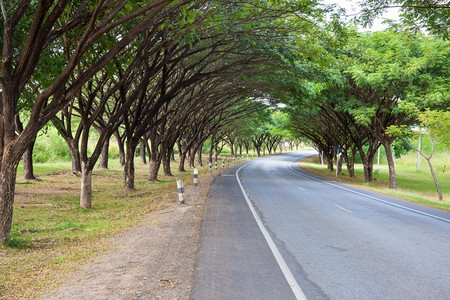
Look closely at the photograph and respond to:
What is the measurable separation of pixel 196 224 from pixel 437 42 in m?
18.9

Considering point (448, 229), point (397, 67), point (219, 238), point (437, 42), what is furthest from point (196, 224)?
point (437, 42)

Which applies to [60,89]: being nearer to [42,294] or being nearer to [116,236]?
[116,236]

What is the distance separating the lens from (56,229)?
988 cm

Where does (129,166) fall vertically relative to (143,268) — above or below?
above

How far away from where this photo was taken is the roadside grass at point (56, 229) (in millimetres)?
6031

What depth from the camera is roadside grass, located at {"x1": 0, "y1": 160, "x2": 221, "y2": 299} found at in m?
6.03

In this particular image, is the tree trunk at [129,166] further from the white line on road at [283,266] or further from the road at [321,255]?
the white line on road at [283,266]

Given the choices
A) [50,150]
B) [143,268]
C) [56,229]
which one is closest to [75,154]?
[56,229]

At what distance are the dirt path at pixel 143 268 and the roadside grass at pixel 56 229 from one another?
37cm

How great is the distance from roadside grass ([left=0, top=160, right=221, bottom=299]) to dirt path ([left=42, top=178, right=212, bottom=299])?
37 centimetres

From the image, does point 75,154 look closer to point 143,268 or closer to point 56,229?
point 56,229

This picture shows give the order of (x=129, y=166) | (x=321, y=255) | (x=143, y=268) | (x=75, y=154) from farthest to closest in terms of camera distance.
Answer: (x=75, y=154)
(x=129, y=166)
(x=321, y=255)
(x=143, y=268)

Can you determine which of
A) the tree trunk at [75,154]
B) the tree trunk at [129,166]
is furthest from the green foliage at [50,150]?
the tree trunk at [129,166]

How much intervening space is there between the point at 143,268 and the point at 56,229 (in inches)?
186
